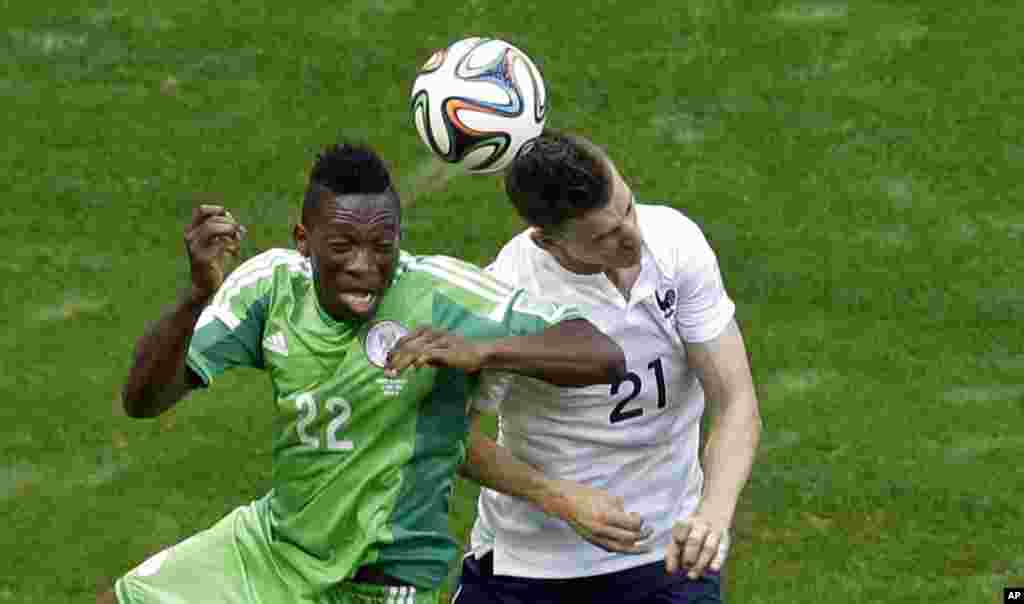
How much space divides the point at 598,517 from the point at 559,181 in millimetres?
1030

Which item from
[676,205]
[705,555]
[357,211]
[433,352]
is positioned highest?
[357,211]

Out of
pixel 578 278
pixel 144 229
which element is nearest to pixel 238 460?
pixel 144 229

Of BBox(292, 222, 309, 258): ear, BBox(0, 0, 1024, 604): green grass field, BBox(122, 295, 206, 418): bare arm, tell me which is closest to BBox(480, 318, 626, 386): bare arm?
BBox(292, 222, 309, 258): ear

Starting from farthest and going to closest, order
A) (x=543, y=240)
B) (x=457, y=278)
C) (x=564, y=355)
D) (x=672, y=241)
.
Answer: (x=672, y=241), (x=543, y=240), (x=457, y=278), (x=564, y=355)

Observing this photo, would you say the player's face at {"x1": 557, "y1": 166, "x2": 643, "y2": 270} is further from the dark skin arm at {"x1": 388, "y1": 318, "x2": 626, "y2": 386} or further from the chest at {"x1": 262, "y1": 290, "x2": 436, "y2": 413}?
the chest at {"x1": 262, "y1": 290, "x2": 436, "y2": 413}

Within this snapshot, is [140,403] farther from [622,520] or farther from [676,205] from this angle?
[676,205]

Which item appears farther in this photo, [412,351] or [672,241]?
[672,241]

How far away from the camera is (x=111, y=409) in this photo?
12.8m

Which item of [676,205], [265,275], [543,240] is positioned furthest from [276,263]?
[676,205]

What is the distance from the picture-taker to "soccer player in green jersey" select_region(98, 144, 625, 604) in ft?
22.8

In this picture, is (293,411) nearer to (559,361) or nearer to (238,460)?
(559,361)

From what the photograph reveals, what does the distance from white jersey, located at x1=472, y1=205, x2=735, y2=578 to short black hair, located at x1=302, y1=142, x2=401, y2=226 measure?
0.80 metres

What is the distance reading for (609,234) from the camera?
736cm

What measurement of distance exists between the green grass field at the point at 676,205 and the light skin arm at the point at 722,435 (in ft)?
11.3
